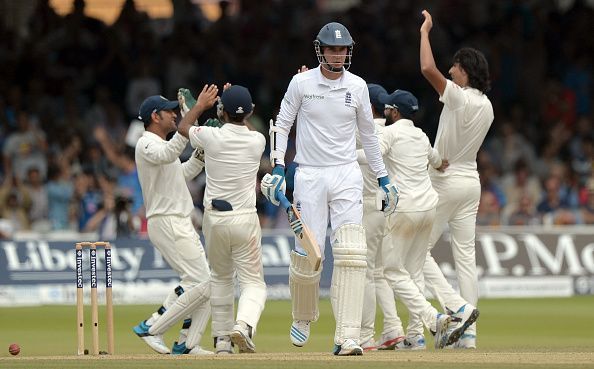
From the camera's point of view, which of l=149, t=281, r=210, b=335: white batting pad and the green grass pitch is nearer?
the green grass pitch

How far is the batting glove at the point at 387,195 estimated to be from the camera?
1011cm

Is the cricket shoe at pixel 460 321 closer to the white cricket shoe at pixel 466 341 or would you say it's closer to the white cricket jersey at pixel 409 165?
the white cricket shoe at pixel 466 341

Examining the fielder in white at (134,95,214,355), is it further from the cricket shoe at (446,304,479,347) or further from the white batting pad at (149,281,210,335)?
the cricket shoe at (446,304,479,347)

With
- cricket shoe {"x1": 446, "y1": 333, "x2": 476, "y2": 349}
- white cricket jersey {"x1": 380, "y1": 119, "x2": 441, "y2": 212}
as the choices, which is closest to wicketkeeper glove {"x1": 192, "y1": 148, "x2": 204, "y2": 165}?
white cricket jersey {"x1": 380, "y1": 119, "x2": 441, "y2": 212}

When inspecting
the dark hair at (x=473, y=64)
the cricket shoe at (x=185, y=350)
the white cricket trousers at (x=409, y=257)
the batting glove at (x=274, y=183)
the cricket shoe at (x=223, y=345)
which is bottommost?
the cricket shoe at (x=185, y=350)

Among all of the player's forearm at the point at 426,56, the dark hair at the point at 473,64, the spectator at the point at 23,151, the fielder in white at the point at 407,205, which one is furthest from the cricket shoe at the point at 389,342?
the spectator at the point at 23,151

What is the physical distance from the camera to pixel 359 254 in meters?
9.77

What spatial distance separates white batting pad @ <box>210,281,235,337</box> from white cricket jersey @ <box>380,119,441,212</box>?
1519 mm

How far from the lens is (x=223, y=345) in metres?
10.9

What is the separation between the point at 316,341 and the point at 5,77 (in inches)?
377

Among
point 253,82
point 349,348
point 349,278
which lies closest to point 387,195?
point 349,278

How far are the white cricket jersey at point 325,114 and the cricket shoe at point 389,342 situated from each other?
190 cm

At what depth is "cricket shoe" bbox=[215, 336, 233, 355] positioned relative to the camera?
10852 millimetres

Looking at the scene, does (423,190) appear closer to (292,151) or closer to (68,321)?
(68,321)
